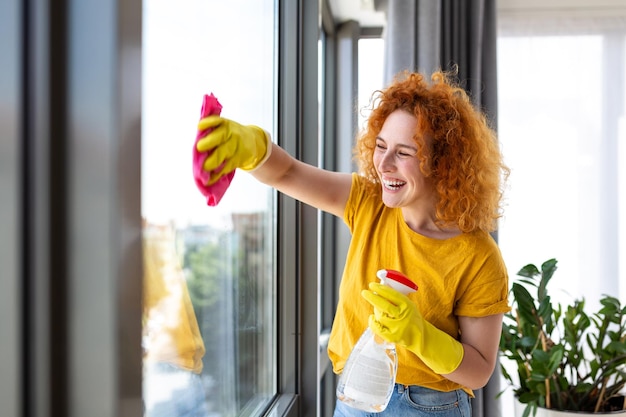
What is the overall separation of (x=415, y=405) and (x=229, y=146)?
2.37ft

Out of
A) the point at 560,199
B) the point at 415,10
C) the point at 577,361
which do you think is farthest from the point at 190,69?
the point at 560,199

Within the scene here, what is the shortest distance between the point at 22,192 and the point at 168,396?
1.72ft

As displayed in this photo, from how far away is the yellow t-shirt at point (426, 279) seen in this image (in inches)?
54.8

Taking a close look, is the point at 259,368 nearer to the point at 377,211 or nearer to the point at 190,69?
the point at 377,211

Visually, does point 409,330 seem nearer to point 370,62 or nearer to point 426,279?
point 426,279

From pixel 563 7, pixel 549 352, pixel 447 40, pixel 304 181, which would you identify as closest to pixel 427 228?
pixel 304 181

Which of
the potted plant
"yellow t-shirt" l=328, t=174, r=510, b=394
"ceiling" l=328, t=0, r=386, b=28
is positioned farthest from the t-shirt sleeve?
"ceiling" l=328, t=0, r=386, b=28

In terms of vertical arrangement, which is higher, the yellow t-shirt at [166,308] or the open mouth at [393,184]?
the open mouth at [393,184]

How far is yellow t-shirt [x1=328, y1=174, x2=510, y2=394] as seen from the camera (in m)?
1.39

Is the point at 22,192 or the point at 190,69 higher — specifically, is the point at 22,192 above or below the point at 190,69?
below

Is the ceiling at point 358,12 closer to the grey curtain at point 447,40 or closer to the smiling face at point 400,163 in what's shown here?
the grey curtain at point 447,40

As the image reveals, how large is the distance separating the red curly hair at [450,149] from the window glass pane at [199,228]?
0.38m

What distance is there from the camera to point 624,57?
11.5 feet

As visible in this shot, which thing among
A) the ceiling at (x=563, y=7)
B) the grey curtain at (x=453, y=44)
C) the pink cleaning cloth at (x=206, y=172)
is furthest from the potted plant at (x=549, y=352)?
the pink cleaning cloth at (x=206, y=172)
